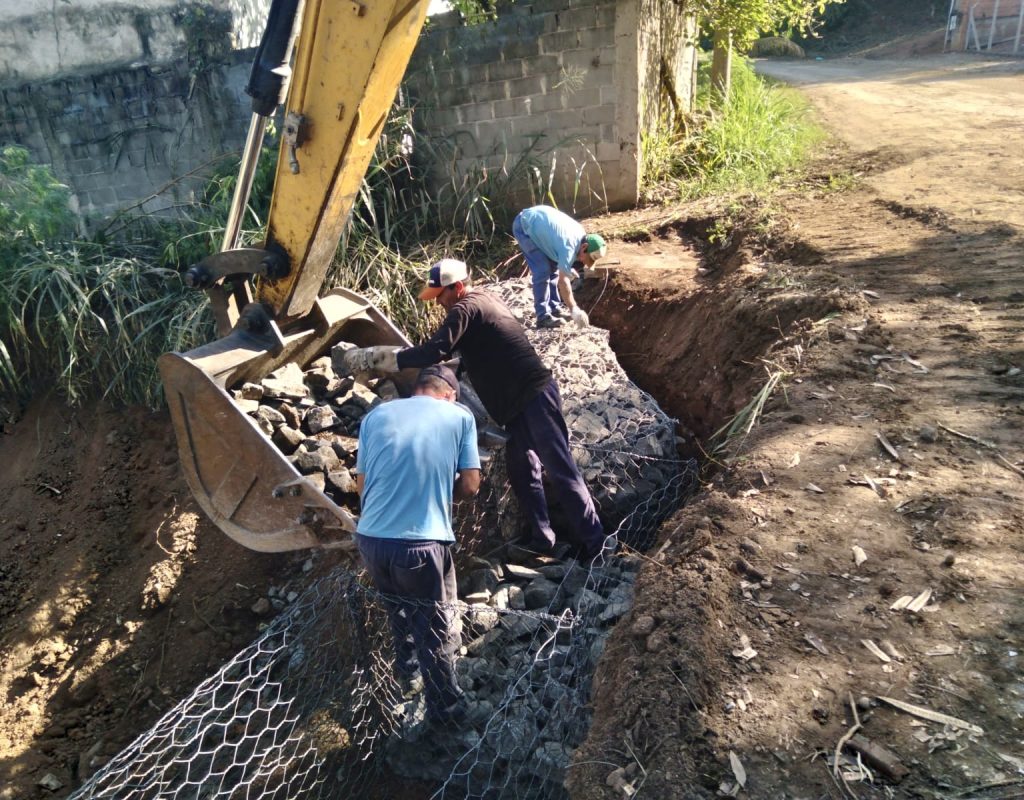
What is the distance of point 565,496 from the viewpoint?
14.2 ft

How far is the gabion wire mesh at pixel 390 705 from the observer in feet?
10.6

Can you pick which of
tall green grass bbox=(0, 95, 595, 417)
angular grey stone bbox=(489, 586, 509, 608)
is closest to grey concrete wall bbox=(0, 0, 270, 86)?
tall green grass bbox=(0, 95, 595, 417)

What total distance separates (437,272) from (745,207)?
3755 millimetres

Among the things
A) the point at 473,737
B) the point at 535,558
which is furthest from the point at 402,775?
the point at 535,558

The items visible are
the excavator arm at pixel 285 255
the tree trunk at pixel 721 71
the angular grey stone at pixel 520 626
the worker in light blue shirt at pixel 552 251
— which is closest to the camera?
the excavator arm at pixel 285 255

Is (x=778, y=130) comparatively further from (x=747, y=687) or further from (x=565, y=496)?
(x=747, y=687)

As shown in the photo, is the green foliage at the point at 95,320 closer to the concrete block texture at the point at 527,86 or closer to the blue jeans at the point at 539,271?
the blue jeans at the point at 539,271

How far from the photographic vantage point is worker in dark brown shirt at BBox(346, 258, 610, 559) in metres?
4.07

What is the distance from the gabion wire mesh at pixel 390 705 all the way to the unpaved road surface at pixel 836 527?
20.4 inches

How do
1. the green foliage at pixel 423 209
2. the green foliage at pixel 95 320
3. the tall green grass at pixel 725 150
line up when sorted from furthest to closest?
the tall green grass at pixel 725 150
the green foliage at pixel 423 209
the green foliage at pixel 95 320

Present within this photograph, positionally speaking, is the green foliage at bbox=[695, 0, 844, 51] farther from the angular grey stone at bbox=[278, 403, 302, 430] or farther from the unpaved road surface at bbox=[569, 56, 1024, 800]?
the angular grey stone at bbox=[278, 403, 302, 430]

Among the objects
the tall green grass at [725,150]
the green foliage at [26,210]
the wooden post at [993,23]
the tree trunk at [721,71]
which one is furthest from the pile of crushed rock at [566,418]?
the wooden post at [993,23]

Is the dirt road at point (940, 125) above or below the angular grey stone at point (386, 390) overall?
above

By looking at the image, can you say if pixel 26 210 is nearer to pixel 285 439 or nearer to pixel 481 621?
pixel 285 439
